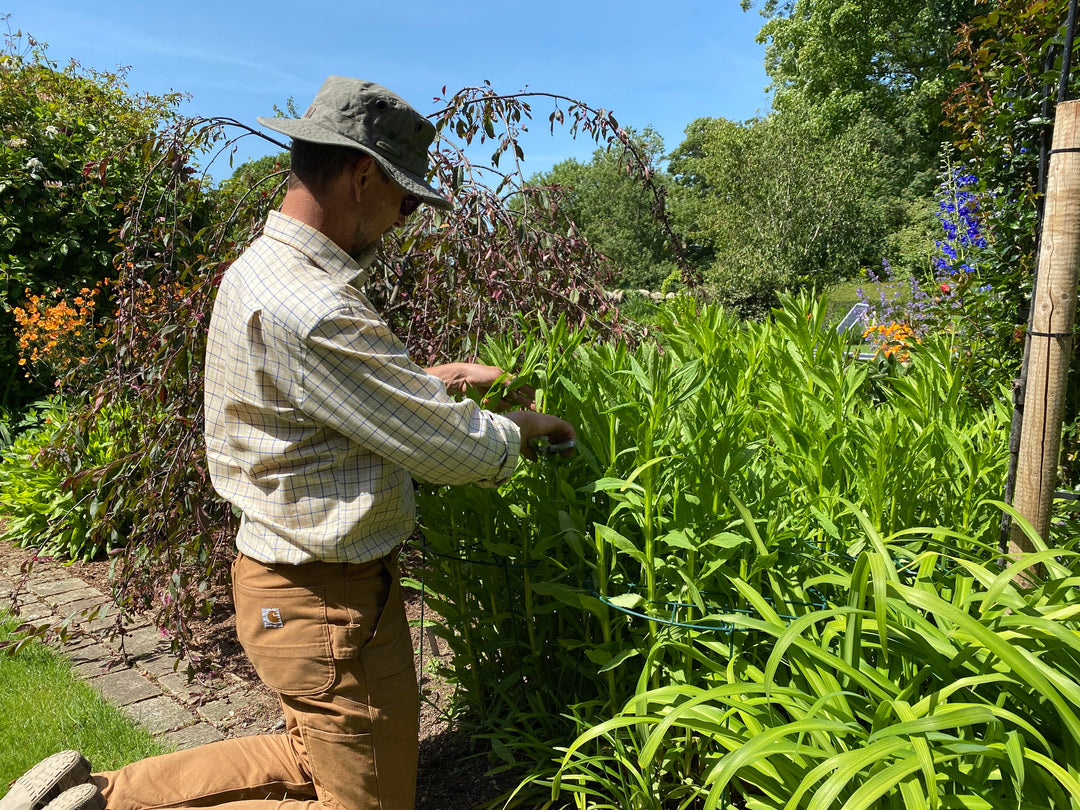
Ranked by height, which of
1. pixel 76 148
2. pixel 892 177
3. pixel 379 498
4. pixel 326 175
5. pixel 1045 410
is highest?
pixel 892 177

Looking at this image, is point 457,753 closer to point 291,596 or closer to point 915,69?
point 291,596

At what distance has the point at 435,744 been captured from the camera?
2.64 meters

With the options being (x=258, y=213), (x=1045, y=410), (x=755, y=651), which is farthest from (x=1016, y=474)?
(x=258, y=213)

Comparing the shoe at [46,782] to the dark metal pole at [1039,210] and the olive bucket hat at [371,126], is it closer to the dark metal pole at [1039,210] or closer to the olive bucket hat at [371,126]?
the olive bucket hat at [371,126]

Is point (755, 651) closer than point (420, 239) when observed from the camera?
Yes

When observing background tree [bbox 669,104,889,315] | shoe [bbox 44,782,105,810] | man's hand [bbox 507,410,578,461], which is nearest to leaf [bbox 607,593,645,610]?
man's hand [bbox 507,410,578,461]

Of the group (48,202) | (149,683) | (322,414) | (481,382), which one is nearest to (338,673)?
(322,414)

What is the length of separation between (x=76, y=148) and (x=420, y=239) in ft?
19.6

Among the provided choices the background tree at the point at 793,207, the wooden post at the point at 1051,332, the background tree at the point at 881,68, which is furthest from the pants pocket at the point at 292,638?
the background tree at the point at 881,68

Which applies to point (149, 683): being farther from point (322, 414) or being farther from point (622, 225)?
point (622, 225)

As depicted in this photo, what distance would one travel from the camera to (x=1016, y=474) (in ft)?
6.66

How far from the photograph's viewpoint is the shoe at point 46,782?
5.79 feet

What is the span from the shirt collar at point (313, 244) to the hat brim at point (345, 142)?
7.5 inches

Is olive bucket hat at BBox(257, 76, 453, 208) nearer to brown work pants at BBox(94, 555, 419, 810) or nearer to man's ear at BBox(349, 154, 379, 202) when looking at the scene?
man's ear at BBox(349, 154, 379, 202)
